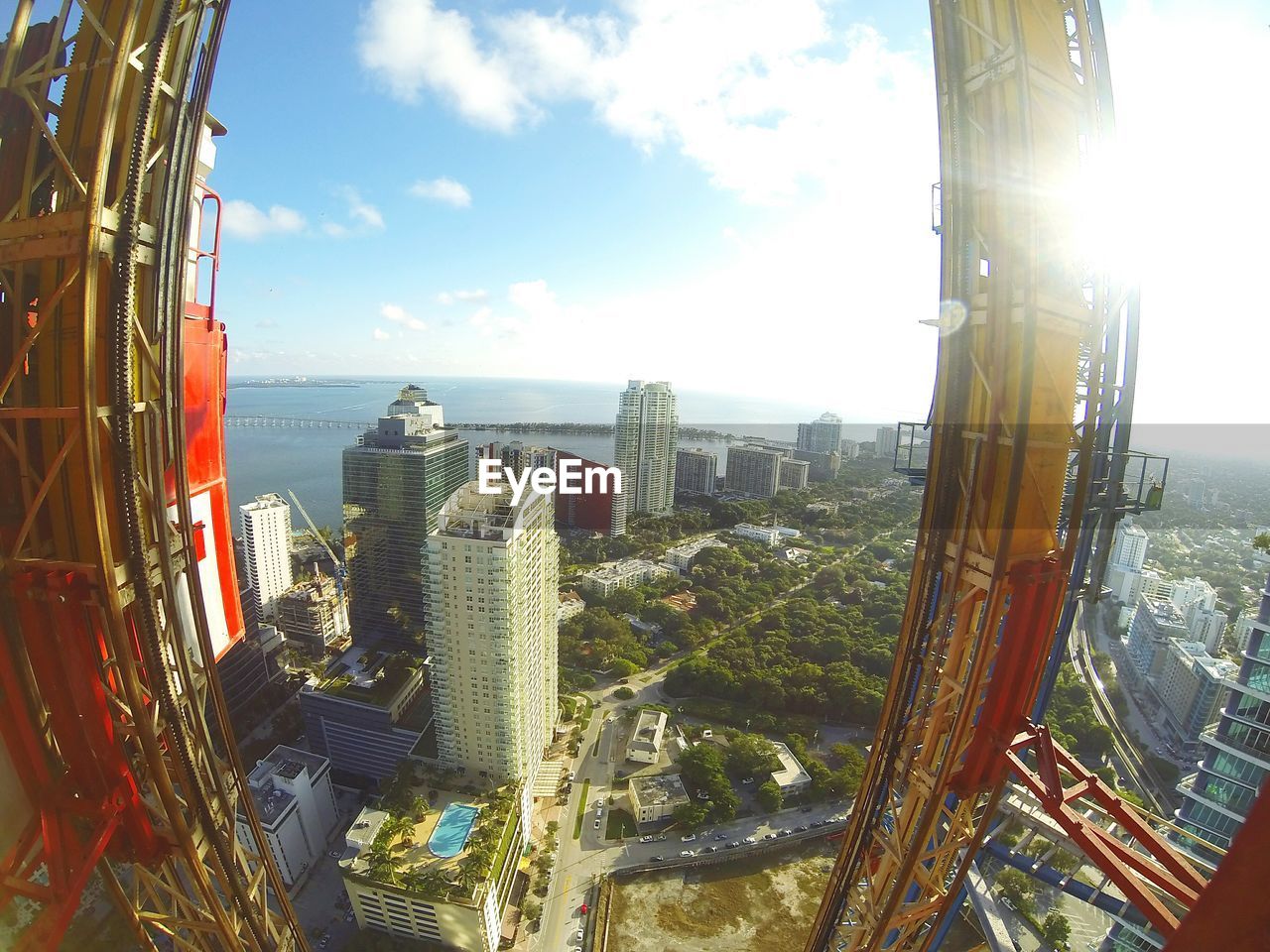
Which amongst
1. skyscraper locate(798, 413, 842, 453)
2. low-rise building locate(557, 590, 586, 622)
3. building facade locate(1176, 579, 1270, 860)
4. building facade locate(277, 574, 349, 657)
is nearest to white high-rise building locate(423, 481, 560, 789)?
low-rise building locate(557, 590, 586, 622)

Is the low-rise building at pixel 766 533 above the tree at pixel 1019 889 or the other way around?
above

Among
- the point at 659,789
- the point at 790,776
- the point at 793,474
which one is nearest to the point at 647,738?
the point at 659,789

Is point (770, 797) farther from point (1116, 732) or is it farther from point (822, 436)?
point (822, 436)

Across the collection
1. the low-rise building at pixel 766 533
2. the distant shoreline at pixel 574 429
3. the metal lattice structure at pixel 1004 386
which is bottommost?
the low-rise building at pixel 766 533

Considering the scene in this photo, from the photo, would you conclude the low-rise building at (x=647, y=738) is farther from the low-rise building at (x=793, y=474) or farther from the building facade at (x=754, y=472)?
the low-rise building at (x=793, y=474)

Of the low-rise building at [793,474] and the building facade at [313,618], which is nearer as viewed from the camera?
the building facade at [313,618]

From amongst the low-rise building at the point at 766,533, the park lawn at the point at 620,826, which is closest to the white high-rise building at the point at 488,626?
the park lawn at the point at 620,826

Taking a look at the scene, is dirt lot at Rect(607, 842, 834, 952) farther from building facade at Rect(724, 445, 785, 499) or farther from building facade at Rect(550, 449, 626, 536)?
building facade at Rect(724, 445, 785, 499)
